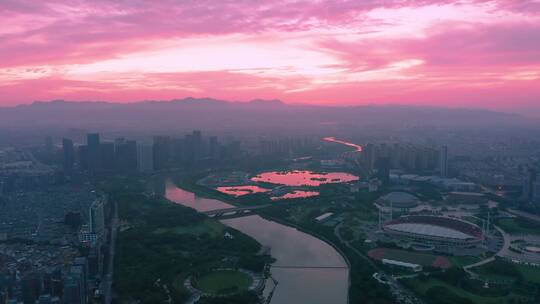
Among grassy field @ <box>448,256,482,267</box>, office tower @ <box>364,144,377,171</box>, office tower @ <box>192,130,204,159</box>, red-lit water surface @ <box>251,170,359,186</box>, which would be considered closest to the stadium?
grassy field @ <box>448,256,482,267</box>

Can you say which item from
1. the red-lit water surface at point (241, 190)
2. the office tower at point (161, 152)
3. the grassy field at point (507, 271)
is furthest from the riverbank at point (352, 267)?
the office tower at point (161, 152)

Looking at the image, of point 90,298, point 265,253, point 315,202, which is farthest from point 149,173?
point 90,298

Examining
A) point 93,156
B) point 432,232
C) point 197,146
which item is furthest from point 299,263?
point 197,146

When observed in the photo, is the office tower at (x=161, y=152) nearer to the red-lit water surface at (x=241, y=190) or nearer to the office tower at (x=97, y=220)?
the red-lit water surface at (x=241, y=190)

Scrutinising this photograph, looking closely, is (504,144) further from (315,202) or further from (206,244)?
(206,244)

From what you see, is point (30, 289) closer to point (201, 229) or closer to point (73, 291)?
point (73, 291)

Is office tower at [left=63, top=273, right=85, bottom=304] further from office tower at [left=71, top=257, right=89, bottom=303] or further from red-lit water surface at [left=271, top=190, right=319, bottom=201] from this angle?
red-lit water surface at [left=271, top=190, right=319, bottom=201]

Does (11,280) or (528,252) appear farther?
(528,252)
